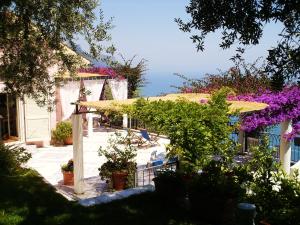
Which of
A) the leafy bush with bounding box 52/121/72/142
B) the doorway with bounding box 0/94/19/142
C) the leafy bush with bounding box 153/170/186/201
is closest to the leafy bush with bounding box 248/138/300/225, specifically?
the leafy bush with bounding box 153/170/186/201

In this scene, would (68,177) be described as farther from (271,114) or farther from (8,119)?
(271,114)

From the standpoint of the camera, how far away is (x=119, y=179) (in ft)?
36.8

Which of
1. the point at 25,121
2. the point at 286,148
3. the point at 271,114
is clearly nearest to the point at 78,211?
the point at 286,148

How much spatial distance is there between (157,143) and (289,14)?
585 inches

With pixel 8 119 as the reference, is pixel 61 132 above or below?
below

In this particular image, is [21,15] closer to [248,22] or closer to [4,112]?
[248,22]

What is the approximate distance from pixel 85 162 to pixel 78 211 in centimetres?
873

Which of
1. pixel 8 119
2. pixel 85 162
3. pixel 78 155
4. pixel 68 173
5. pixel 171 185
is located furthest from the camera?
pixel 8 119

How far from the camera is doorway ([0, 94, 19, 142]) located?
17719mm

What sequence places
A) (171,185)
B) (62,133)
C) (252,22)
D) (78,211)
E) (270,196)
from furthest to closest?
(62,133) → (171,185) → (270,196) → (78,211) → (252,22)

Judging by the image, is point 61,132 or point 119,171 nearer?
point 119,171

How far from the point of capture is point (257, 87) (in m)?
17.7

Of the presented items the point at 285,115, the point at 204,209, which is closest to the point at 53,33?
the point at 204,209

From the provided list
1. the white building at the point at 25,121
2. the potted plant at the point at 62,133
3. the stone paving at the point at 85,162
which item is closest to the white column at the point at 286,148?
the stone paving at the point at 85,162
